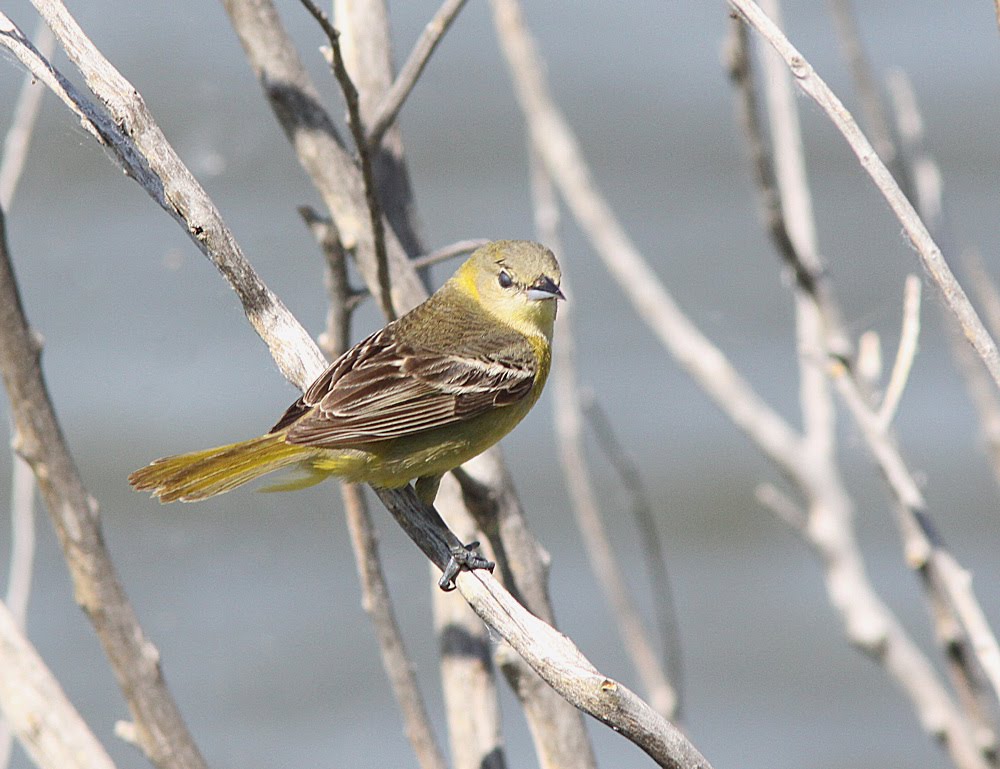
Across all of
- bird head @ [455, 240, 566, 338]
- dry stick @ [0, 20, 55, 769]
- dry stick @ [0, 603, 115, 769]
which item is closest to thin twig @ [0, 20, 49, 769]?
dry stick @ [0, 20, 55, 769]

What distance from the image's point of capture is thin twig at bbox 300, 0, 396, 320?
2.70 m

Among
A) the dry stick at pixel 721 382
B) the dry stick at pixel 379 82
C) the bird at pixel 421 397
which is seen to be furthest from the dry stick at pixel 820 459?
the dry stick at pixel 379 82

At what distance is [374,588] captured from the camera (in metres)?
3.25

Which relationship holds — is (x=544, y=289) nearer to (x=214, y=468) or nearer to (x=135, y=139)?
(x=214, y=468)

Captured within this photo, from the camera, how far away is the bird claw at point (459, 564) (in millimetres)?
2807

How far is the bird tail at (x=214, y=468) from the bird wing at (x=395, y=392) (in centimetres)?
4

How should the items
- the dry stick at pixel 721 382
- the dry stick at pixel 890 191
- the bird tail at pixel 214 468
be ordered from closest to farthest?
the dry stick at pixel 890 191, the bird tail at pixel 214 468, the dry stick at pixel 721 382

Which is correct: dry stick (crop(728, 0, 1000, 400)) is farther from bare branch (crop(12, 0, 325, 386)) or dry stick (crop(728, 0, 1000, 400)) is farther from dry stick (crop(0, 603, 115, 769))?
dry stick (crop(0, 603, 115, 769))

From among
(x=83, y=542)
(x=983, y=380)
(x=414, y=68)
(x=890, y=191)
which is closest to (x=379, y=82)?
(x=414, y=68)

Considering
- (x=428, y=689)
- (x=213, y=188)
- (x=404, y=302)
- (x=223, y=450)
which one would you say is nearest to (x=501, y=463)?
(x=404, y=302)

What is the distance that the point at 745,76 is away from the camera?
362 centimetres

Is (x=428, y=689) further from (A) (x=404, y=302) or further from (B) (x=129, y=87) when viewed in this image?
(B) (x=129, y=87)

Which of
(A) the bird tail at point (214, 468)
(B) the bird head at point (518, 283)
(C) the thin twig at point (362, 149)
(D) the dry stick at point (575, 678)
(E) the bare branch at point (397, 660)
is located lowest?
(D) the dry stick at point (575, 678)

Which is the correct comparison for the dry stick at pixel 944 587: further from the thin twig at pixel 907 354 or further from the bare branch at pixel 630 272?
the bare branch at pixel 630 272
